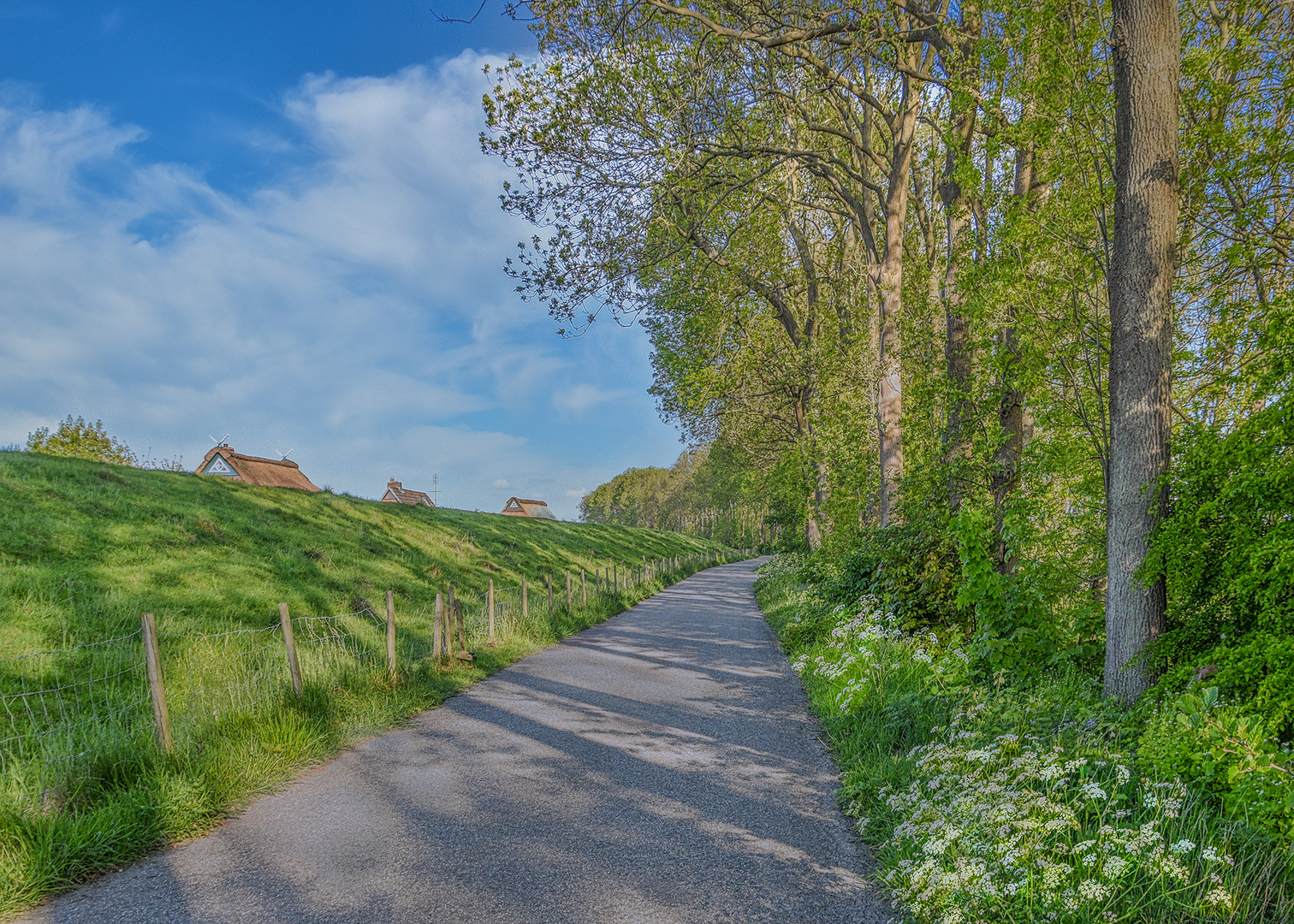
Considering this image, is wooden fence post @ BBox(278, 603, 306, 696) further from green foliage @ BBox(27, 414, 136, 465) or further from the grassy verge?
green foliage @ BBox(27, 414, 136, 465)

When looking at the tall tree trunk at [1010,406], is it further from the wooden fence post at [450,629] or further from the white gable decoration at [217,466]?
the white gable decoration at [217,466]

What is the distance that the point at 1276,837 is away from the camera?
9.86 ft

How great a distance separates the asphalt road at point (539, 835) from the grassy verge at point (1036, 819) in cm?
38

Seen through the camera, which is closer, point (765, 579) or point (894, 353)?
point (894, 353)

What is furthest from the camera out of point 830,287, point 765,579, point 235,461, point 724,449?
point 235,461

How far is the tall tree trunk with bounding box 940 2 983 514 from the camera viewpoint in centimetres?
812

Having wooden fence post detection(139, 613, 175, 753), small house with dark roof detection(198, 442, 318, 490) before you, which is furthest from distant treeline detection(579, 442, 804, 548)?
small house with dark roof detection(198, 442, 318, 490)

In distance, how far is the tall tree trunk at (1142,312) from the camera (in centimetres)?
482

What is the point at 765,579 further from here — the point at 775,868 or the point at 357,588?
the point at 775,868

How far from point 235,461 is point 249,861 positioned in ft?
151

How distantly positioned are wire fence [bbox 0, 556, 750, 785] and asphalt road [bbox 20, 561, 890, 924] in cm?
114

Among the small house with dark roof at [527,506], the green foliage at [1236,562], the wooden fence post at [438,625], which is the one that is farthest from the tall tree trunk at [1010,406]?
the small house with dark roof at [527,506]

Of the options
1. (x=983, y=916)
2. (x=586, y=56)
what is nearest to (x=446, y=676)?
(x=983, y=916)

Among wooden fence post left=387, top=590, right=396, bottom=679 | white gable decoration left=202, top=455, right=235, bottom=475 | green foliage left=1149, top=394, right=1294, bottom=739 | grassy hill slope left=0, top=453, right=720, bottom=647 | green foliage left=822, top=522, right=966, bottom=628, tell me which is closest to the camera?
green foliage left=1149, top=394, right=1294, bottom=739
